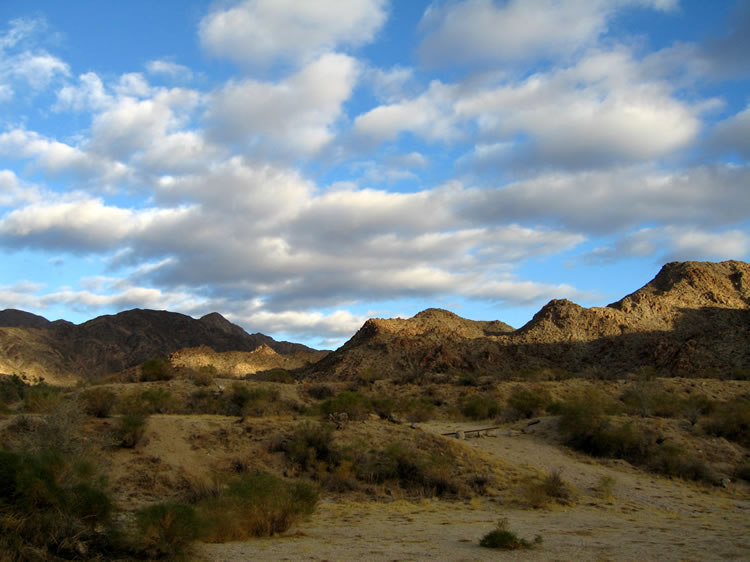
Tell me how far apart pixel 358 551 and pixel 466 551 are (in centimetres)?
203

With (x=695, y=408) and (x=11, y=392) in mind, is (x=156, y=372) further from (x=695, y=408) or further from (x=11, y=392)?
(x=695, y=408)

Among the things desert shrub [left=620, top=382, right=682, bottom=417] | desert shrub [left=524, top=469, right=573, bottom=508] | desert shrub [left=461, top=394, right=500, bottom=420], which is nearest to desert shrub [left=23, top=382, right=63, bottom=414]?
desert shrub [left=524, top=469, right=573, bottom=508]

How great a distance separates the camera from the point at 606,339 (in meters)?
74.8

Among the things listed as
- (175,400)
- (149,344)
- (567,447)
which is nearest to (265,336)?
(149,344)

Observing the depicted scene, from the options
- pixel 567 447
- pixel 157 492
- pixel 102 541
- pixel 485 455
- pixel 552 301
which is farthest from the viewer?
pixel 552 301

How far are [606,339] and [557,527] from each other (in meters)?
65.9

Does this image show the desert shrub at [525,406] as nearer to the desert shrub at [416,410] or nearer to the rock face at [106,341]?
the desert shrub at [416,410]

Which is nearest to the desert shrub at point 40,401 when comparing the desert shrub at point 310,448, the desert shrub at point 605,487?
the desert shrub at point 310,448

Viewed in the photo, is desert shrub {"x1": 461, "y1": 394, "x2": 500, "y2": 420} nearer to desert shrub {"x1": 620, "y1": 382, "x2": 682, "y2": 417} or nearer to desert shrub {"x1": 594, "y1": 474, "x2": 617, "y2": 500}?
desert shrub {"x1": 620, "y1": 382, "x2": 682, "y2": 417}

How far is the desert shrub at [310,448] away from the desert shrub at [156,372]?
26.1m

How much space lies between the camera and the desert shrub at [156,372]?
43.1 m

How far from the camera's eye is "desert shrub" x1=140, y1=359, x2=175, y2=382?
43.1 m

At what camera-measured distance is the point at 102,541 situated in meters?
9.12

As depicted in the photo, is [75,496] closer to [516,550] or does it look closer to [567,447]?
Answer: [516,550]
